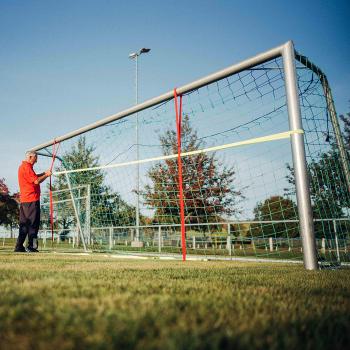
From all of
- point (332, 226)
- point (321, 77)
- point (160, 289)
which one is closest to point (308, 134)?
point (321, 77)

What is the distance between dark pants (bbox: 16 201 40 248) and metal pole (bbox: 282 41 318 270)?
5119 millimetres

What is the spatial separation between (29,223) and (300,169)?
17.5ft

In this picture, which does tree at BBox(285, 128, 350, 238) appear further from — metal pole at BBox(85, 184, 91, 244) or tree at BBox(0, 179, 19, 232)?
tree at BBox(0, 179, 19, 232)

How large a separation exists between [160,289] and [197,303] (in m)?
0.42

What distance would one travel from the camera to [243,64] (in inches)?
195

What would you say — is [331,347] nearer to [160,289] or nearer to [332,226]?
[160,289]

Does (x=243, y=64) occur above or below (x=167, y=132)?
below

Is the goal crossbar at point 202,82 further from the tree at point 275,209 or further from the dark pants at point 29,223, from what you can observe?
the dark pants at point 29,223

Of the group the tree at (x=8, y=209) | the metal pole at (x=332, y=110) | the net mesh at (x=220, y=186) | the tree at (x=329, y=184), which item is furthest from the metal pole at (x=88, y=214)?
the tree at (x=8, y=209)

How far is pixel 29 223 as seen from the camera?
644 centimetres

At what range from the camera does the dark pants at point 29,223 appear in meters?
6.39

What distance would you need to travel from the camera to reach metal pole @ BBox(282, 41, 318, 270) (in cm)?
363

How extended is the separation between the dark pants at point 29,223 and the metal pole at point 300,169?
5119mm

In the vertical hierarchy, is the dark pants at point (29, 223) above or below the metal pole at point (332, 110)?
below
